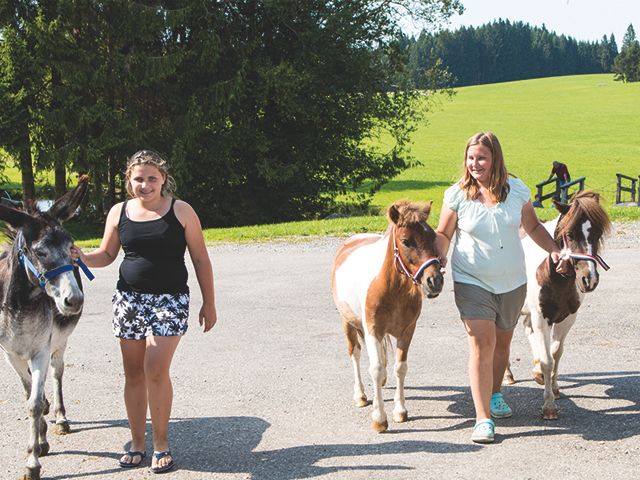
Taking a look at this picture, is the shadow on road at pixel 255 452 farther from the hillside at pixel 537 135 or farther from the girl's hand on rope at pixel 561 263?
the hillside at pixel 537 135

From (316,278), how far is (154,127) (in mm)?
13836

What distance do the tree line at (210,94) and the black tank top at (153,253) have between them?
18687 mm

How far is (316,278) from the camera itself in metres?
13.1

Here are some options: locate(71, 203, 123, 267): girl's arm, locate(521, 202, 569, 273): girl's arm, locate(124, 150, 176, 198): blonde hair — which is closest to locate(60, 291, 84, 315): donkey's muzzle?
locate(71, 203, 123, 267): girl's arm

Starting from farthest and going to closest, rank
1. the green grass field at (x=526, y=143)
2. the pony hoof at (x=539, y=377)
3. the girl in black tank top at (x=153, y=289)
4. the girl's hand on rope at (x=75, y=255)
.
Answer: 1. the green grass field at (x=526, y=143)
2. the pony hoof at (x=539, y=377)
3. the girl in black tank top at (x=153, y=289)
4. the girl's hand on rope at (x=75, y=255)

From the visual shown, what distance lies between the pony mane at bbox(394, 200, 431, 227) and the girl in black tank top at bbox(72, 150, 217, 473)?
4.80 ft

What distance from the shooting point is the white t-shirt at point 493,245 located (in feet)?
18.5

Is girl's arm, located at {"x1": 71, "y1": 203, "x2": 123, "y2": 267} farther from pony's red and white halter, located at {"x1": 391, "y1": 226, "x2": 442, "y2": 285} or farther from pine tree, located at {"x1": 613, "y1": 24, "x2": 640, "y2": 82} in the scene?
pine tree, located at {"x1": 613, "y1": 24, "x2": 640, "y2": 82}

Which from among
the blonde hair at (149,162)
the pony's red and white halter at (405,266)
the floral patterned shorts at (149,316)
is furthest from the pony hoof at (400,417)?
the blonde hair at (149,162)

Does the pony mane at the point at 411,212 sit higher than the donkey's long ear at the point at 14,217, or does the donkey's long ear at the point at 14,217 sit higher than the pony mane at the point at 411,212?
the donkey's long ear at the point at 14,217

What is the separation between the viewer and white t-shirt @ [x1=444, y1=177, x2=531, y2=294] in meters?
5.64

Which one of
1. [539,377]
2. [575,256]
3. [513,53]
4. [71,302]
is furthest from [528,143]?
[513,53]

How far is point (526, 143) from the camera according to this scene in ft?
190

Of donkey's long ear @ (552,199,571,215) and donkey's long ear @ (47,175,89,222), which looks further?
donkey's long ear @ (552,199,571,215)
